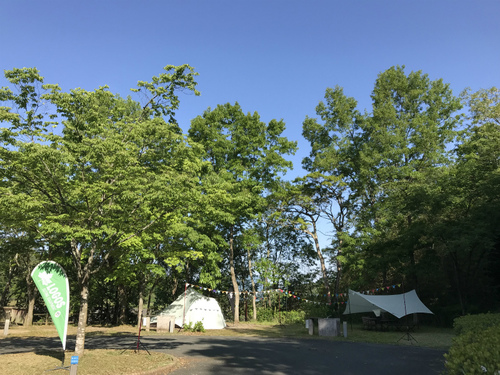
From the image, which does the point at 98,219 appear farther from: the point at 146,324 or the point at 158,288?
the point at 158,288

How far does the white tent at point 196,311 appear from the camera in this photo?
21547mm

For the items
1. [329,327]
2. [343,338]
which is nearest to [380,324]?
[329,327]

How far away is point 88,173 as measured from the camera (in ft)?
32.2

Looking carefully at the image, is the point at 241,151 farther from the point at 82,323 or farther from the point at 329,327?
the point at 82,323

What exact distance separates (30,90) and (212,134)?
18.4 m

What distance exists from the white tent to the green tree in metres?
12.2

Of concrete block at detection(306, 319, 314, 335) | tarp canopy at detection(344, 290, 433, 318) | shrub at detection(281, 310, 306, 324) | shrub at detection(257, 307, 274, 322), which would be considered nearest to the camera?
tarp canopy at detection(344, 290, 433, 318)

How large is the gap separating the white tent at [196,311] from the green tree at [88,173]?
12201 millimetres

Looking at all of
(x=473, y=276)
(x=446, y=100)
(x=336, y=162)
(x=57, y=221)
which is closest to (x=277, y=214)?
(x=336, y=162)

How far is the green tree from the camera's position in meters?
8.77

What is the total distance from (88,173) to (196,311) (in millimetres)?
14417

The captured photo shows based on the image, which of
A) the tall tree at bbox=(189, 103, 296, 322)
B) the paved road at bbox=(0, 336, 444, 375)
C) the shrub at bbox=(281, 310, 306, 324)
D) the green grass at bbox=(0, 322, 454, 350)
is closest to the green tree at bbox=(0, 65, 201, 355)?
the paved road at bbox=(0, 336, 444, 375)

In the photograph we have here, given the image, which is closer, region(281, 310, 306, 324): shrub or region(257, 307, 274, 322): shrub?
region(281, 310, 306, 324): shrub

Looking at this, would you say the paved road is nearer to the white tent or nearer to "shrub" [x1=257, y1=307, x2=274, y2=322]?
the white tent
